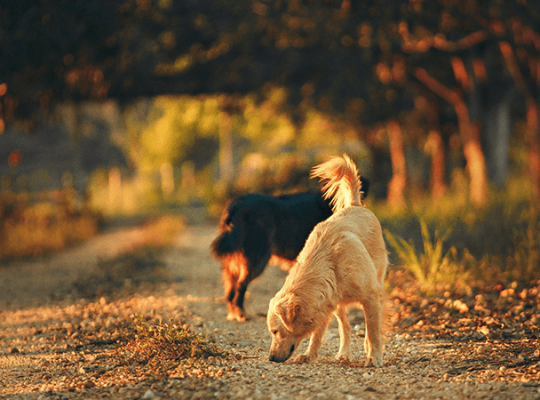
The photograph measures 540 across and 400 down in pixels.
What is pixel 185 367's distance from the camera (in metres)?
3.54

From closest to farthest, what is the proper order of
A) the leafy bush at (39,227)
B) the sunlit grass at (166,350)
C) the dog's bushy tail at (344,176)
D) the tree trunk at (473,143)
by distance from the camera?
the sunlit grass at (166,350), the dog's bushy tail at (344,176), the leafy bush at (39,227), the tree trunk at (473,143)

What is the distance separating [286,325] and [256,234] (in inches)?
79.8

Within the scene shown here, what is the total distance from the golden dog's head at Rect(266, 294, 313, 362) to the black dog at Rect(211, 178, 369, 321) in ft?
6.09

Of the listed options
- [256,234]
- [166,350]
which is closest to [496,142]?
[256,234]

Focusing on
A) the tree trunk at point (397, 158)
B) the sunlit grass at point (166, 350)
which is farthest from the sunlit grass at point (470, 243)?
the tree trunk at point (397, 158)

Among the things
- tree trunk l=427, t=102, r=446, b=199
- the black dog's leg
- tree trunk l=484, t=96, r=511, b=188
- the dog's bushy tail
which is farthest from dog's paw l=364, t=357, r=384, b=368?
tree trunk l=427, t=102, r=446, b=199

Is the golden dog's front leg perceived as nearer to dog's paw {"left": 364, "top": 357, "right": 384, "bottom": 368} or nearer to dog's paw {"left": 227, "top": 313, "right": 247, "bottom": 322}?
dog's paw {"left": 364, "top": 357, "right": 384, "bottom": 368}

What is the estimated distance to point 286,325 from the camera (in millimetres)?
3438

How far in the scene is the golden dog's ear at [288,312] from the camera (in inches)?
134

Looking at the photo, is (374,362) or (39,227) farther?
(39,227)

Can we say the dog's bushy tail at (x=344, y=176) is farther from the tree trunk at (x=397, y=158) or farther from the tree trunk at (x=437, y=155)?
the tree trunk at (x=397, y=158)

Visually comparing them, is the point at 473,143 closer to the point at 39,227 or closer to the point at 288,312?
the point at 288,312

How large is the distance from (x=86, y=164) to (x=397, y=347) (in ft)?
106

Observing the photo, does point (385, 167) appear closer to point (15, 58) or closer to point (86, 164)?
point (15, 58)
